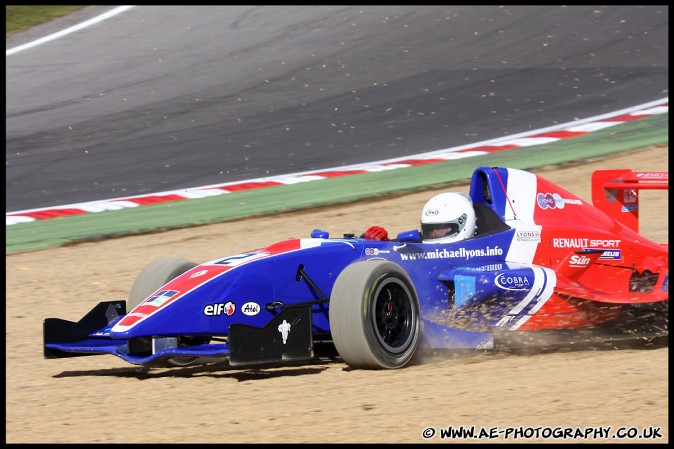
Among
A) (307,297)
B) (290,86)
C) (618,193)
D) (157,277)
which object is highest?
(290,86)

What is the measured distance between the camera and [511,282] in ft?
26.7

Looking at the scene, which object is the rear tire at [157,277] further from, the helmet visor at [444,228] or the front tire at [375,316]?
the helmet visor at [444,228]

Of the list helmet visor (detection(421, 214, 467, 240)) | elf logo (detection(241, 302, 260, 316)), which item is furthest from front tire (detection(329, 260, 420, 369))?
helmet visor (detection(421, 214, 467, 240))

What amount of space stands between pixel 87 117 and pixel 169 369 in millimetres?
10211

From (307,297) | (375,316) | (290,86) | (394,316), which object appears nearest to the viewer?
(375,316)

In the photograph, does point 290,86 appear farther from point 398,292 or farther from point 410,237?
point 398,292

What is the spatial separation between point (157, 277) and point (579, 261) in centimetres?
311

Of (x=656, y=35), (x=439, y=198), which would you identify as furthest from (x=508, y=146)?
(x=439, y=198)

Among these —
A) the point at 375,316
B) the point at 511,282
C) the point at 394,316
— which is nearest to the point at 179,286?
the point at 375,316

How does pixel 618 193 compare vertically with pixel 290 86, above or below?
below

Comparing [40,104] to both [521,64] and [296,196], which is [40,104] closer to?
[296,196]

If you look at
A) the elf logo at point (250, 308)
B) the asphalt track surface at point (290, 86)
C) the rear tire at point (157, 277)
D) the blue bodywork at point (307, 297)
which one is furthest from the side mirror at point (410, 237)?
the asphalt track surface at point (290, 86)

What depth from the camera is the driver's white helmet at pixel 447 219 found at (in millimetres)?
8188

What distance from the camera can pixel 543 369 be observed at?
724 centimetres
